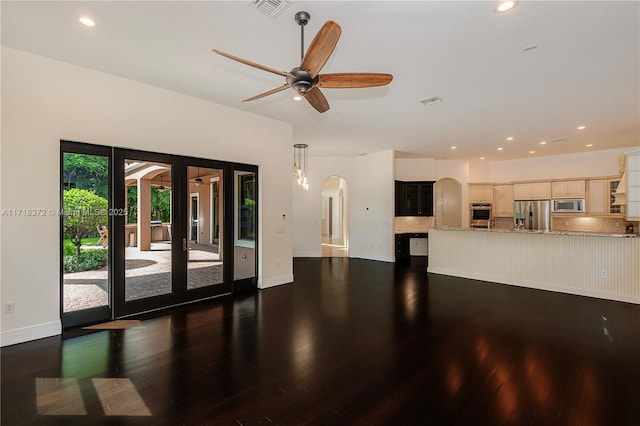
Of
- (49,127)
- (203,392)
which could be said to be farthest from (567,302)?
(49,127)

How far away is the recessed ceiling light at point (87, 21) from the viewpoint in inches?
105

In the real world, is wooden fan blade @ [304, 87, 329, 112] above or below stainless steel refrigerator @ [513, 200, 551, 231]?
above

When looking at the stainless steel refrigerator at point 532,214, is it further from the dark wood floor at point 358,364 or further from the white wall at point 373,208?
the dark wood floor at point 358,364

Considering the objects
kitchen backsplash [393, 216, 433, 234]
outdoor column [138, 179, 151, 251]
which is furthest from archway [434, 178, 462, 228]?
outdoor column [138, 179, 151, 251]

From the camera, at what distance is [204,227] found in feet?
16.0

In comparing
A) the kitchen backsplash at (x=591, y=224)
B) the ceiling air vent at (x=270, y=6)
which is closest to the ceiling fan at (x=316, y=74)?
the ceiling air vent at (x=270, y=6)

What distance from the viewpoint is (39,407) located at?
218cm

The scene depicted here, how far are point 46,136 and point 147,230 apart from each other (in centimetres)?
158

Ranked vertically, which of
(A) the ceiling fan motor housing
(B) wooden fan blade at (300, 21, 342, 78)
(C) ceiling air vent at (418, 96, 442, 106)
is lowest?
(A) the ceiling fan motor housing

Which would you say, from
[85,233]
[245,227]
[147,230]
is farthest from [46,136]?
[245,227]

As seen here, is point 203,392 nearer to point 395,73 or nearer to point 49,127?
point 49,127

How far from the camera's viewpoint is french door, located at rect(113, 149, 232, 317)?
4.02 metres

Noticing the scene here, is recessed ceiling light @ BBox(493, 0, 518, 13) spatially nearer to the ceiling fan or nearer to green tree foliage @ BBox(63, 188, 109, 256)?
the ceiling fan

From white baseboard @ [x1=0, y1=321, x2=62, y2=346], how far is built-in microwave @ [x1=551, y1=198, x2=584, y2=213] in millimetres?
11200
